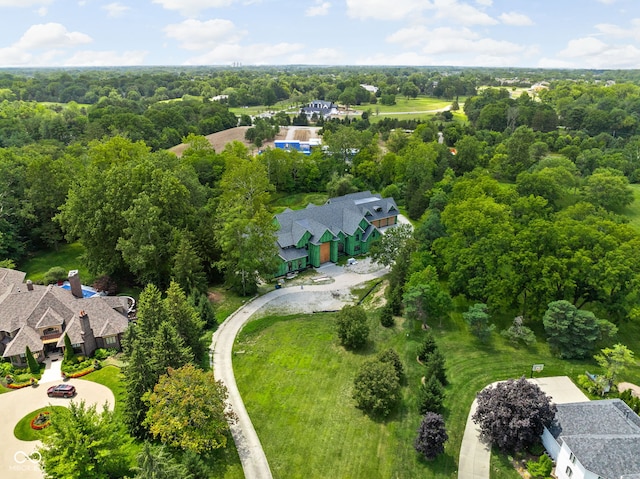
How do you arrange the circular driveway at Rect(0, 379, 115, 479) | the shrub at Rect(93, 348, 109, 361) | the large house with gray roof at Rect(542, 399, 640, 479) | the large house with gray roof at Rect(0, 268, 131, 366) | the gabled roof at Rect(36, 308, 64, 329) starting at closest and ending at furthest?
the large house with gray roof at Rect(542, 399, 640, 479)
the circular driveway at Rect(0, 379, 115, 479)
the large house with gray roof at Rect(0, 268, 131, 366)
the shrub at Rect(93, 348, 109, 361)
the gabled roof at Rect(36, 308, 64, 329)

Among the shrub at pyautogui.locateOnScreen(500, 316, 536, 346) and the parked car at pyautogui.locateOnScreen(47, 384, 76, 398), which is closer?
the parked car at pyautogui.locateOnScreen(47, 384, 76, 398)

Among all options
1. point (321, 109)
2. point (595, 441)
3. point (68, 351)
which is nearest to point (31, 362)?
point (68, 351)

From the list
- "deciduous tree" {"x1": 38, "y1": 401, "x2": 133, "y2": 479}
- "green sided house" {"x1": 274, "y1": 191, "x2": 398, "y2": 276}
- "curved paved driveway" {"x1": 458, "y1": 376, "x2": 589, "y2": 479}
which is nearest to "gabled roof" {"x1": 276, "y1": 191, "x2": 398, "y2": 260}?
"green sided house" {"x1": 274, "y1": 191, "x2": 398, "y2": 276}

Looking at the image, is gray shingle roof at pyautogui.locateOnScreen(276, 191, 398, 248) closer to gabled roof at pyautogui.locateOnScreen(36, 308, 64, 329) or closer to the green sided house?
the green sided house

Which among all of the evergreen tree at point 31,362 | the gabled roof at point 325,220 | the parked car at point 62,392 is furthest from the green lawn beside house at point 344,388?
the evergreen tree at point 31,362

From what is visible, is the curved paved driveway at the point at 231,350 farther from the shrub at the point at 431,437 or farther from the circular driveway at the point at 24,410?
the shrub at the point at 431,437

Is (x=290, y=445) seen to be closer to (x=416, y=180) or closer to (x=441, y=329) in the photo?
(x=441, y=329)

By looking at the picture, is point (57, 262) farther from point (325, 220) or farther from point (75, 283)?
point (325, 220)

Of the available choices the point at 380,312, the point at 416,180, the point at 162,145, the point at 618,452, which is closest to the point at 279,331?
the point at 380,312
